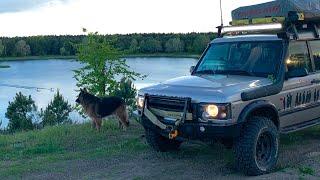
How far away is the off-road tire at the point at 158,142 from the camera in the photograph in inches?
322

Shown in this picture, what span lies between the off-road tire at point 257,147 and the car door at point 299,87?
0.55 m

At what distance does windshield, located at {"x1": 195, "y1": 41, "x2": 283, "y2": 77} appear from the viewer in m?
7.66

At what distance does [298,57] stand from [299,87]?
0.51 metres

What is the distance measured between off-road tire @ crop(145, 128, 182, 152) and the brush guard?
770mm

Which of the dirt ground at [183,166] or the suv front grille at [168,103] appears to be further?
the dirt ground at [183,166]

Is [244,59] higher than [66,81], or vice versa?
[244,59]

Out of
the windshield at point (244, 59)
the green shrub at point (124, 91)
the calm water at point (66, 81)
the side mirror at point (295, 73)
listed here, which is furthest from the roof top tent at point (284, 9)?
the calm water at point (66, 81)

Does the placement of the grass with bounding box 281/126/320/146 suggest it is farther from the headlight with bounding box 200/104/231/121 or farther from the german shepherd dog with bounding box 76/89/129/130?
the german shepherd dog with bounding box 76/89/129/130

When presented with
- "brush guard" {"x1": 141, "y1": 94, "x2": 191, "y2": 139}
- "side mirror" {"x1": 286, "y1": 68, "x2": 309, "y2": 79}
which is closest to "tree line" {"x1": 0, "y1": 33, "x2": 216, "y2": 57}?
"side mirror" {"x1": 286, "y1": 68, "x2": 309, "y2": 79}

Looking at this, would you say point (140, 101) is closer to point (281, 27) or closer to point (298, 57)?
point (281, 27)

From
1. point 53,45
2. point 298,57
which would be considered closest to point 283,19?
point 298,57

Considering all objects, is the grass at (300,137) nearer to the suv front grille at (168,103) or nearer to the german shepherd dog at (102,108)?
the suv front grille at (168,103)

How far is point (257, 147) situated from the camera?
7.13 metres

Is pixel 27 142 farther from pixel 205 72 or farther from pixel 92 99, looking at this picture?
pixel 205 72
